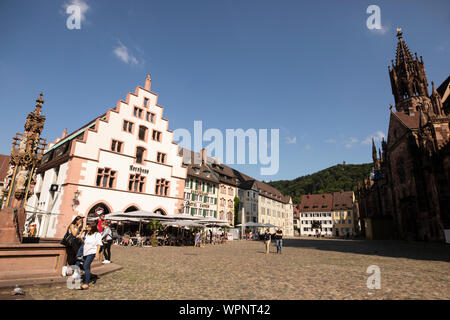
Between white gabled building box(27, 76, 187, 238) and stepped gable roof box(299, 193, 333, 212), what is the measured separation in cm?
6991

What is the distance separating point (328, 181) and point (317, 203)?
46.2 m

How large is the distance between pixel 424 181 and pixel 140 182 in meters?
33.5

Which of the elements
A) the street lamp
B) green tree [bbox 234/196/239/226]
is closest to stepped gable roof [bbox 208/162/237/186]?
green tree [bbox 234/196/239/226]

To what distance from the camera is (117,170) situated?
27.8 metres

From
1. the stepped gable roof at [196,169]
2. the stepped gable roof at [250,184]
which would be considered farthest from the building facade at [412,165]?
the stepped gable roof at [196,169]

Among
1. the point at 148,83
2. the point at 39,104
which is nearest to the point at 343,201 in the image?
the point at 148,83

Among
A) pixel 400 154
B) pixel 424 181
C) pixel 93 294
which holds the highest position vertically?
pixel 400 154

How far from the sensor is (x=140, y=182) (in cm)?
2978

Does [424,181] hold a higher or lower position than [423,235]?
higher

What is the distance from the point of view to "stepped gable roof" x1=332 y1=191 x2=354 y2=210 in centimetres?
8668

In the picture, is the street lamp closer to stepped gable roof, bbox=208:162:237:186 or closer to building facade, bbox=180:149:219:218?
building facade, bbox=180:149:219:218
